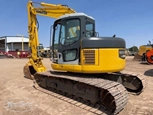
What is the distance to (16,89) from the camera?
7434 millimetres

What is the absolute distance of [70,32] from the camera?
20.3 ft

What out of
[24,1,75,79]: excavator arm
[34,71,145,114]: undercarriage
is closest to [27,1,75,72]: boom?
[24,1,75,79]: excavator arm

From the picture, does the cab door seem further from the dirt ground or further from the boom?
the boom

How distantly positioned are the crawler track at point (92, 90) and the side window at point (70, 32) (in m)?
1.26

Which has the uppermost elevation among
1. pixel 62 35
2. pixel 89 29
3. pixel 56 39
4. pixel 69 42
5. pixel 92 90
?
pixel 89 29

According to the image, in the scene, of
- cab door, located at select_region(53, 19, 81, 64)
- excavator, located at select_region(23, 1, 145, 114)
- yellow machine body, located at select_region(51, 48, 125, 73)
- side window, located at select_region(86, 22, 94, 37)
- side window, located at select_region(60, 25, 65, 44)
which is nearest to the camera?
excavator, located at select_region(23, 1, 145, 114)

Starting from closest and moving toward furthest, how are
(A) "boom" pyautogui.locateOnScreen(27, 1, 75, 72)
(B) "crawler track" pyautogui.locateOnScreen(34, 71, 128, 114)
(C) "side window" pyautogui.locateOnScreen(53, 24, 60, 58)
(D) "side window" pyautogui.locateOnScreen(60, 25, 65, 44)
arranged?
1. (B) "crawler track" pyautogui.locateOnScreen(34, 71, 128, 114)
2. (D) "side window" pyautogui.locateOnScreen(60, 25, 65, 44)
3. (C) "side window" pyautogui.locateOnScreen(53, 24, 60, 58)
4. (A) "boom" pyautogui.locateOnScreen(27, 1, 75, 72)

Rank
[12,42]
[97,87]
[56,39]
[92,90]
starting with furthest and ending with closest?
[12,42] → [56,39] → [92,90] → [97,87]

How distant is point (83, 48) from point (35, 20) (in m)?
4.71

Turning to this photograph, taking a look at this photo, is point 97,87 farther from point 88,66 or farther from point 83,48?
point 83,48

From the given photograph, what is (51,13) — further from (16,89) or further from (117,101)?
(117,101)

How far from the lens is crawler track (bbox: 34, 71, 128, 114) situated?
15.3 ft

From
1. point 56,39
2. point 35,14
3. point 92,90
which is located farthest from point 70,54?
point 35,14

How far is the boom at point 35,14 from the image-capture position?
8.70 m
